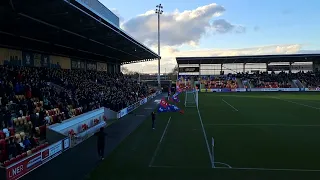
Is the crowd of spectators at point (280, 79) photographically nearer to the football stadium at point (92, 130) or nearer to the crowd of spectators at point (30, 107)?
the football stadium at point (92, 130)

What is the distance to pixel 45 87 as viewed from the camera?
81.3 feet

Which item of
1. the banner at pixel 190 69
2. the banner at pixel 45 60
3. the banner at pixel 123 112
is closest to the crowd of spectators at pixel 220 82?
the banner at pixel 190 69

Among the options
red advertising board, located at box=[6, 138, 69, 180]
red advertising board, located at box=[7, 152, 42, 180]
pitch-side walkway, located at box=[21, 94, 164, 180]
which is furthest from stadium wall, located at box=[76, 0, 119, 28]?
red advertising board, located at box=[7, 152, 42, 180]

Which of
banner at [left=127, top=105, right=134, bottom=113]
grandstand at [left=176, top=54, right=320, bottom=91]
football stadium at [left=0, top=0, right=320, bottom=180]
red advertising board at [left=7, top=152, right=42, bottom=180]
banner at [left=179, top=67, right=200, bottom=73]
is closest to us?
red advertising board at [left=7, top=152, right=42, bottom=180]

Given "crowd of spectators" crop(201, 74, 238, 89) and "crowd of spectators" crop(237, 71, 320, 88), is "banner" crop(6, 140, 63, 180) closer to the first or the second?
"crowd of spectators" crop(201, 74, 238, 89)

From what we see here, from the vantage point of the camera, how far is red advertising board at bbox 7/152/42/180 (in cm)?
1222

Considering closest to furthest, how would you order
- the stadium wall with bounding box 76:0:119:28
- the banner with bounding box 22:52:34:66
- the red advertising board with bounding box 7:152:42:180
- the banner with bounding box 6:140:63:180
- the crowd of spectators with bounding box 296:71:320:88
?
the red advertising board with bounding box 7:152:42:180
the banner with bounding box 6:140:63:180
the stadium wall with bounding box 76:0:119:28
the banner with bounding box 22:52:34:66
the crowd of spectators with bounding box 296:71:320:88

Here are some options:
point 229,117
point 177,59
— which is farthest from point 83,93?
point 177,59

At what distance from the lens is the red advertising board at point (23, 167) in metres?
12.2

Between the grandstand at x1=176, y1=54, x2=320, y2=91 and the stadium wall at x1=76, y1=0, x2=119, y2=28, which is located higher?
the stadium wall at x1=76, y1=0, x2=119, y2=28

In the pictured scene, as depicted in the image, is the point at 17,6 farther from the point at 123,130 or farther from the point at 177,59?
the point at 177,59

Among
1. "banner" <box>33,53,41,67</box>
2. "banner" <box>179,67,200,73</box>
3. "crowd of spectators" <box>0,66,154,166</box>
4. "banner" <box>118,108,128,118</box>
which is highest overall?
"banner" <box>179,67,200,73</box>

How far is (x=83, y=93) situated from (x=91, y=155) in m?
15.2

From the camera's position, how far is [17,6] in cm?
1814
